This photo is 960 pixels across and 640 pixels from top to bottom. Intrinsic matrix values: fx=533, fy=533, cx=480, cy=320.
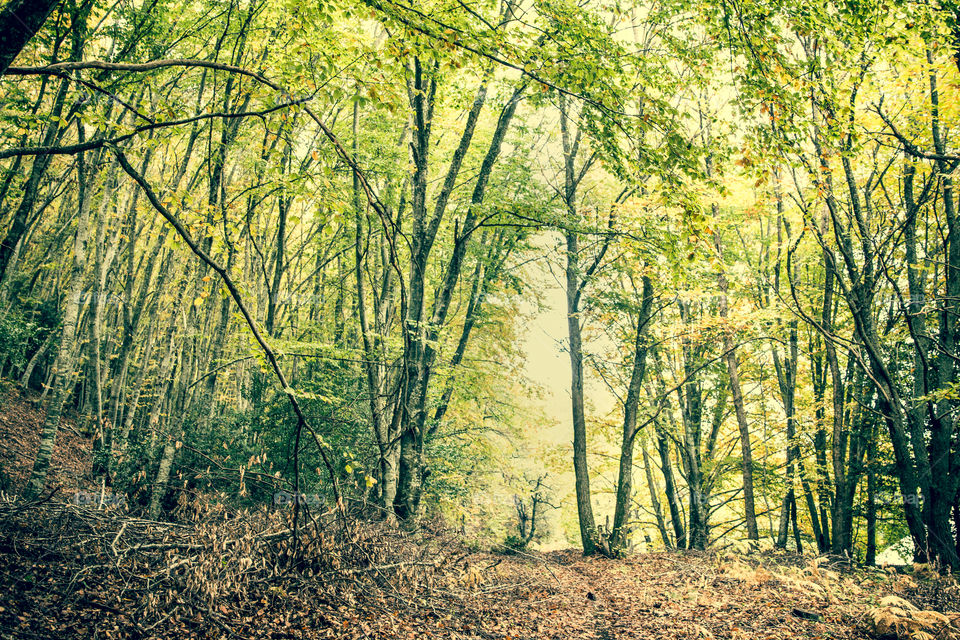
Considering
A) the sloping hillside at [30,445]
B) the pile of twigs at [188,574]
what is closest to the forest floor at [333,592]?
the pile of twigs at [188,574]

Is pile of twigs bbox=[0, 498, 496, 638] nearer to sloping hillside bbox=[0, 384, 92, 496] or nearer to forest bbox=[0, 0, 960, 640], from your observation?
forest bbox=[0, 0, 960, 640]

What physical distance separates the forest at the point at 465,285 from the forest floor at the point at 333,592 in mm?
52

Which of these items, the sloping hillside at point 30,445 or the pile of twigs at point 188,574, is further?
the sloping hillside at point 30,445

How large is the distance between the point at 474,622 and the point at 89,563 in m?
3.95

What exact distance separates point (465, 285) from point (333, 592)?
42.8 feet

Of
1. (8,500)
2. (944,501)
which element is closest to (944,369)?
(944,501)

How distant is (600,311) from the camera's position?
16281 mm

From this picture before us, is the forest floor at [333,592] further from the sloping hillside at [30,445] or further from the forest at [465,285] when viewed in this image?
the sloping hillside at [30,445]

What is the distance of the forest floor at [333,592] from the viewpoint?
457 centimetres

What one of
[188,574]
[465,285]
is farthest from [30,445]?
[188,574]

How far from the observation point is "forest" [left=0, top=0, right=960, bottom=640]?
491 centimetres

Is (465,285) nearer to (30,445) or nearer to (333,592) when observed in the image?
(30,445)

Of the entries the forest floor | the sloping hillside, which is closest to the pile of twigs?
the forest floor

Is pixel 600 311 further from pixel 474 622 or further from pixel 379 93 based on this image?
pixel 379 93
